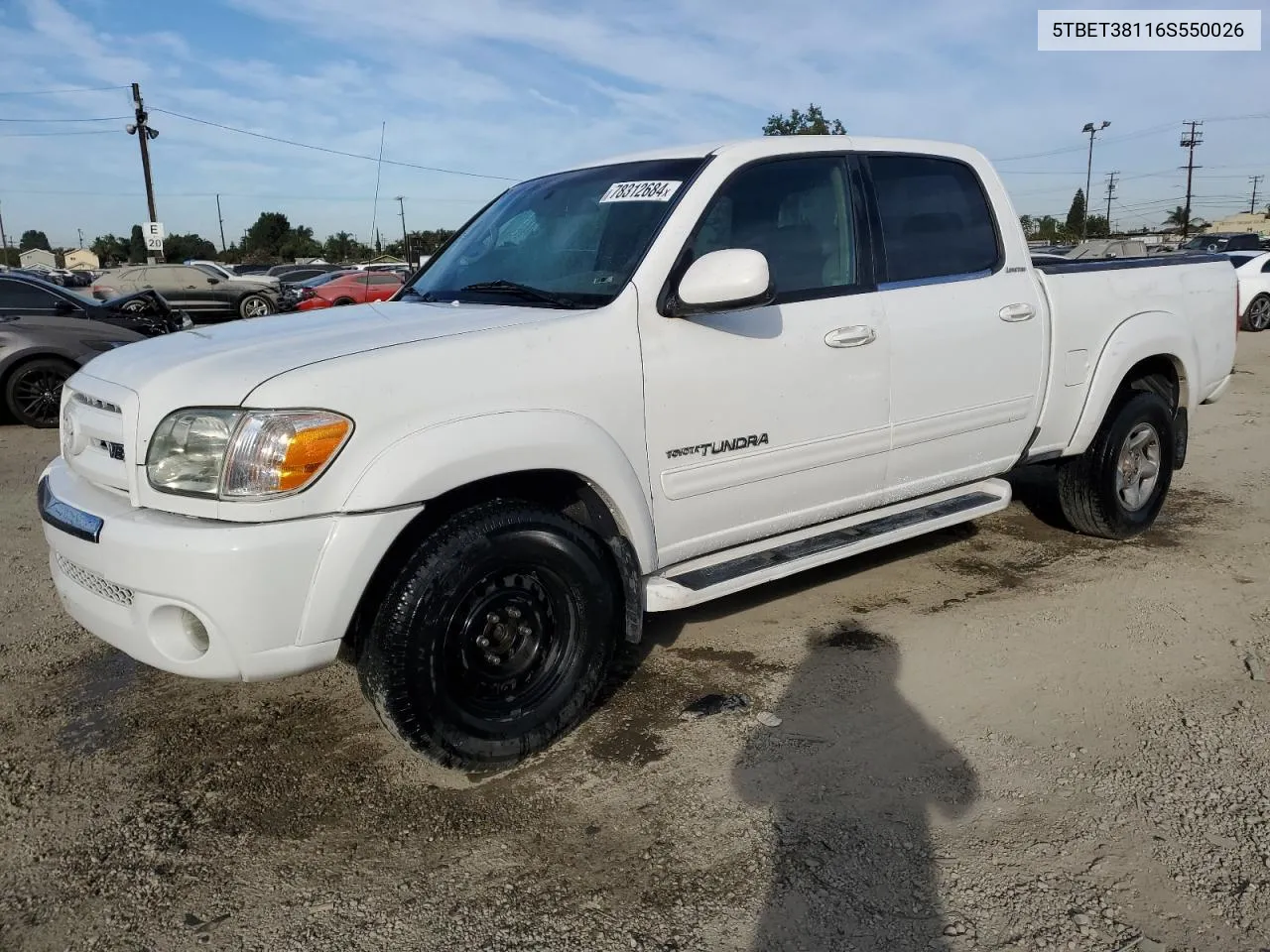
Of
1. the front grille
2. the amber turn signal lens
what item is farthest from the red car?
the amber turn signal lens

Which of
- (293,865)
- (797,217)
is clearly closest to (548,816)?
(293,865)

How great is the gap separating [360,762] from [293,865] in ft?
1.76

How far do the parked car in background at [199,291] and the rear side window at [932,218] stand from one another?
1630cm

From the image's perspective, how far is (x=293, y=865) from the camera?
258 centimetres

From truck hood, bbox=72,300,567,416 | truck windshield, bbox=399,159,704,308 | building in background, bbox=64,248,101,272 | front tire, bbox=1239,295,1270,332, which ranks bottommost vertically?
front tire, bbox=1239,295,1270,332

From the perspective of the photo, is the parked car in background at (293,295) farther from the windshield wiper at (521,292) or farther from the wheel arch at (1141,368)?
the wheel arch at (1141,368)

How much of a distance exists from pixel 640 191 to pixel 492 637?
168cm

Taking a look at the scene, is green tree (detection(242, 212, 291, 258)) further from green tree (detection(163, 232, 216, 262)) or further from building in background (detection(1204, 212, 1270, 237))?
building in background (detection(1204, 212, 1270, 237))

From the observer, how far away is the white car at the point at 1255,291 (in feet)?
57.2

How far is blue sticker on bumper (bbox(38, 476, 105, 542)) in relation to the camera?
8.84 feet

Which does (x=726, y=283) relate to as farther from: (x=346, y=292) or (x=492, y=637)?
(x=346, y=292)

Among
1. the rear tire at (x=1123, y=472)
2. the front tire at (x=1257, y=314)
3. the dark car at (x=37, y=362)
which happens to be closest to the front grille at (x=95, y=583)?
the rear tire at (x=1123, y=472)

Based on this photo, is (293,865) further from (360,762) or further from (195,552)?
(195,552)

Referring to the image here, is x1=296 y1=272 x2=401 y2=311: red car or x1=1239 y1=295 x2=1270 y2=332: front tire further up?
x1=296 y1=272 x2=401 y2=311: red car
